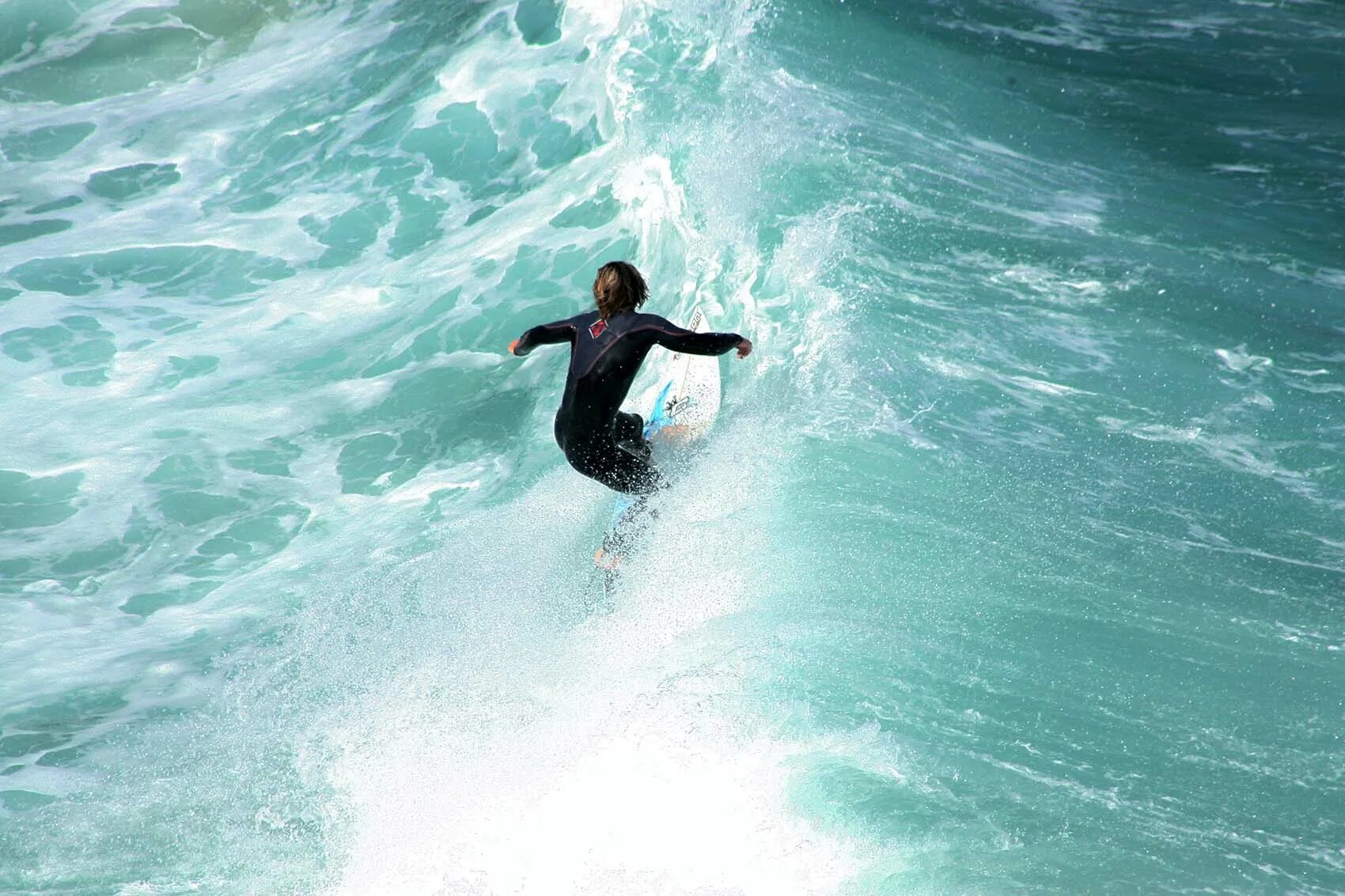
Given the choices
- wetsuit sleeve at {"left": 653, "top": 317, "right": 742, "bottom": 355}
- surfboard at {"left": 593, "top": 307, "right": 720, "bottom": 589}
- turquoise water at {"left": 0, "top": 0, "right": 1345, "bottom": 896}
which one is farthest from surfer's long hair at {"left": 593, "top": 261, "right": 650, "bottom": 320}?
turquoise water at {"left": 0, "top": 0, "right": 1345, "bottom": 896}

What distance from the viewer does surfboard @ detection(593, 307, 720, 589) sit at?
568 cm

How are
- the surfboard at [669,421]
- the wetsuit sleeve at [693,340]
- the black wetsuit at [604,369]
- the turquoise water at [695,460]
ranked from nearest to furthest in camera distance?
the wetsuit sleeve at [693,340], the black wetsuit at [604,369], the turquoise water at [695,460], the surfboard at [669,421]

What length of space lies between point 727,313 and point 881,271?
40.8 inches

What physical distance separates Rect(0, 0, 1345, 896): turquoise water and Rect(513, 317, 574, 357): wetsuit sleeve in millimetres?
1366

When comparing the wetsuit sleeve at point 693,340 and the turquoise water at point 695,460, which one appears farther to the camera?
the turquoise water at point 695,460

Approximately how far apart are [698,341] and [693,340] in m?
0.03

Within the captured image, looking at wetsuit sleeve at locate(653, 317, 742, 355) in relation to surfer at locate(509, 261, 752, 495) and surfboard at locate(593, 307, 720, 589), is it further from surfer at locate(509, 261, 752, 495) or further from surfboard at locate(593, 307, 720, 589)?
surfboard at locate(593, 307, 720, 589)

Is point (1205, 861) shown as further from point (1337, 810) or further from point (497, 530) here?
point (497, 530)

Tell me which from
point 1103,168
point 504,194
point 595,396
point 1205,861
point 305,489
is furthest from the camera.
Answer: point 504,194

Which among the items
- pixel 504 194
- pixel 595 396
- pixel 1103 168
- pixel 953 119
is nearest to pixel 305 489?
pixel 504 194

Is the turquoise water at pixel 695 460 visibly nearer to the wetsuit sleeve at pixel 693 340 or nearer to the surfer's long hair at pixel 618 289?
the wetsuit sleeve at pixel 693 340

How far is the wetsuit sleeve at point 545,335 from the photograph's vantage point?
481 centimetres

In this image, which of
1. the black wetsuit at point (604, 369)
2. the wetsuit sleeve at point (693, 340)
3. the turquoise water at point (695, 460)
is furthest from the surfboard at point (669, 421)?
the wetsuit sleeve at point (693, 340)

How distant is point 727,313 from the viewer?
657 cm
